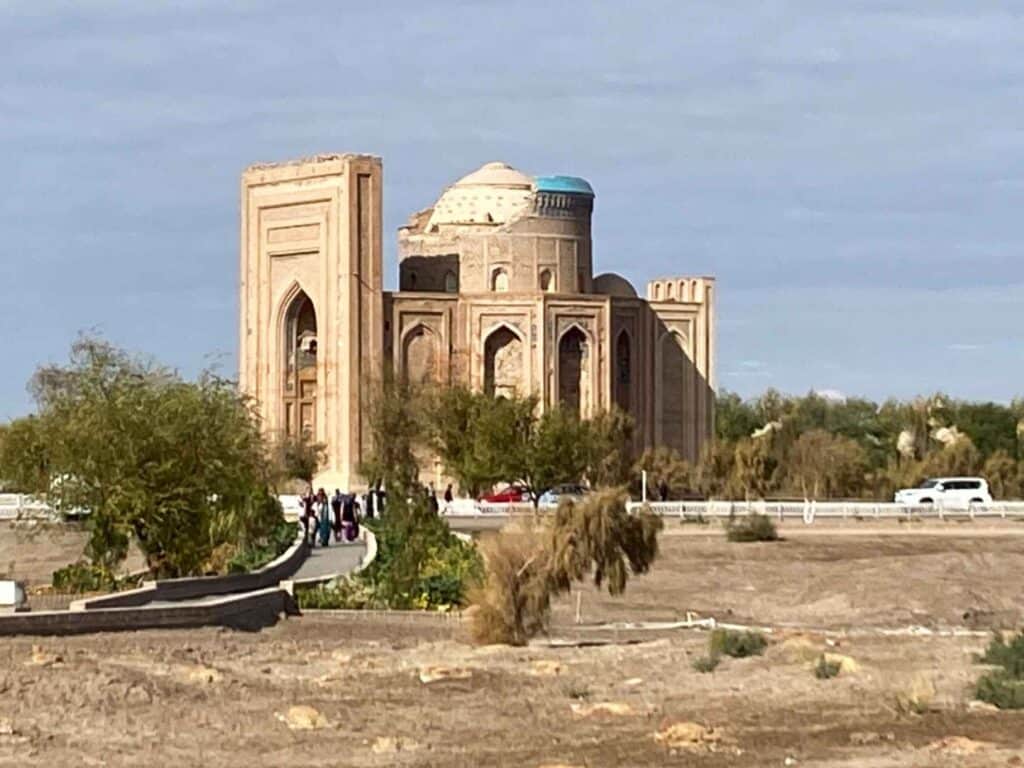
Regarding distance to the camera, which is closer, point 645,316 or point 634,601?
point 634,601

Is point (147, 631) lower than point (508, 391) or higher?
lower

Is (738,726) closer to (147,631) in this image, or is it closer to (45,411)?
(147,631)

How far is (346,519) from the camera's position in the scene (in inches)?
1754

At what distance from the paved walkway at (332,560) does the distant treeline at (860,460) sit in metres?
30.4

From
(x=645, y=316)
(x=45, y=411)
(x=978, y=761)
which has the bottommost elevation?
(x=978, y=761)

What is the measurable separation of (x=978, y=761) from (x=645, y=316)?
63.9 metres

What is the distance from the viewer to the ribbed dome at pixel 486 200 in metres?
78.8

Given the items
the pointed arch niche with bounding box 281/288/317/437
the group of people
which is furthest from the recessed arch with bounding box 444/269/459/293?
the group of people

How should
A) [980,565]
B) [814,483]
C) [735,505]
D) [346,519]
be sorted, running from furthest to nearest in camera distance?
[814,483] < [735,505] < [346,519] < [980,565]

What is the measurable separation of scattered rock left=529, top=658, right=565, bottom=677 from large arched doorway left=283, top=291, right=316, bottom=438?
52.1 meters

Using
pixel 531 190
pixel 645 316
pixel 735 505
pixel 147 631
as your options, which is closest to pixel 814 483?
pixel 645 316

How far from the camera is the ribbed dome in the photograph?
258 ft

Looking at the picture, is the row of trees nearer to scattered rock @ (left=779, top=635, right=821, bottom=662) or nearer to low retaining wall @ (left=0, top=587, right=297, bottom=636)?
low retaining wall @ (left=0, top=587, right=297, bottom=636)

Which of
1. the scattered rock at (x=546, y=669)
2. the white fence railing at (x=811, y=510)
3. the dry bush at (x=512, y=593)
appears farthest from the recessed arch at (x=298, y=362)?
the scattered rock at (x=546, y=669)
